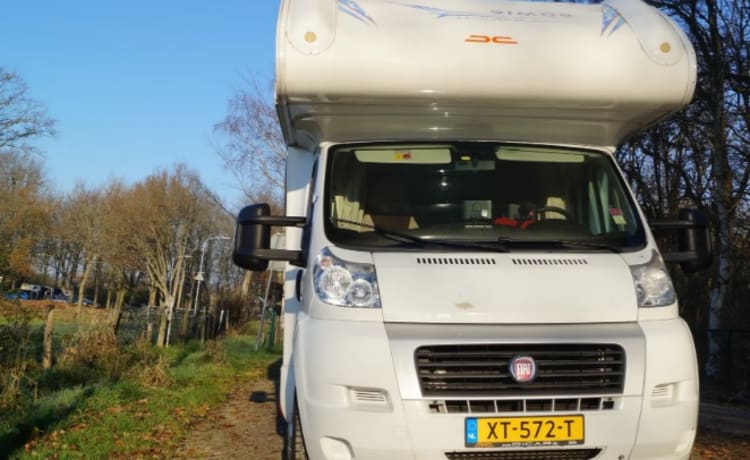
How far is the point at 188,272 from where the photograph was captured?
195ft

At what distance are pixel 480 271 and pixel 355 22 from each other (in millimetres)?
1765

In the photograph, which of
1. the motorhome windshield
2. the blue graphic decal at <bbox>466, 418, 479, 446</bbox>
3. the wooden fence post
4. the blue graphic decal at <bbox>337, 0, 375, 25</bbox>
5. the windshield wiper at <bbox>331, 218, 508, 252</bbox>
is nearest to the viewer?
the blue graphic decal at <bbox>466, 418, 479, 446</bbox>

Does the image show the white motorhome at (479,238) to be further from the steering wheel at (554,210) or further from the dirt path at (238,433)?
the dirt path at (238,433)

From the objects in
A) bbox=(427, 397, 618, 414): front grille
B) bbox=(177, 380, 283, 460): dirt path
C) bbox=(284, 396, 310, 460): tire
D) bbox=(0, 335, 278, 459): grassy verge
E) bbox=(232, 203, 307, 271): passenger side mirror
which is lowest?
bbox=(177, 380, 283, 460): dirt path

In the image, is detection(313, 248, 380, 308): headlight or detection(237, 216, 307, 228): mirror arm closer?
detection(313, 248, 380, 308): headlight

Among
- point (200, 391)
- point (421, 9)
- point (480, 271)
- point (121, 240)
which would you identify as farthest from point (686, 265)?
point (121, 240)

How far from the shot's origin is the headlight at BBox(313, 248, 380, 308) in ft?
12.5

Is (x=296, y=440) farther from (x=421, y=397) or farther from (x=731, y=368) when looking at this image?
(x=731, y=368)

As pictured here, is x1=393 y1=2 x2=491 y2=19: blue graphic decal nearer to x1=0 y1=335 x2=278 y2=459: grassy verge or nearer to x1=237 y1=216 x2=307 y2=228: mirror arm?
x1=237 y1=216 x2=307 y2=228: mirror arm

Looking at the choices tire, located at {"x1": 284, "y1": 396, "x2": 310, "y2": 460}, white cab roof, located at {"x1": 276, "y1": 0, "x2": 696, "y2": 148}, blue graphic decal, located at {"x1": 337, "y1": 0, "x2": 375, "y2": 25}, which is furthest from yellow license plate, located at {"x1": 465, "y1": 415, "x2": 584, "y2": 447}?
blue graphic decal, located at {"x1": 337, "y1": 0, "x2": 375, "y2": 25}

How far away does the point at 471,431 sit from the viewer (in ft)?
11.5

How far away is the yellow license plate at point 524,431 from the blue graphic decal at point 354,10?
248 cm

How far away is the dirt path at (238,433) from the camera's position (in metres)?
7.22

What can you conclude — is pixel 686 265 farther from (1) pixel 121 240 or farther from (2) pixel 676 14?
(1) pixel 121 240
